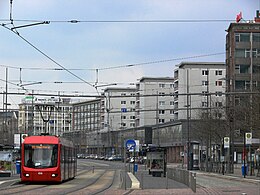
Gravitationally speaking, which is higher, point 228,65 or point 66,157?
point 228,65

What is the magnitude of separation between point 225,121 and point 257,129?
72.5ft

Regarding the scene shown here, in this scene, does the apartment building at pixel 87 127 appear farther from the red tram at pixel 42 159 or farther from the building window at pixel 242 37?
the red tram at pixel 42 159

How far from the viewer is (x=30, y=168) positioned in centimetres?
3659

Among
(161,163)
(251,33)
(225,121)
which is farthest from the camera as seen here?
(251,33)

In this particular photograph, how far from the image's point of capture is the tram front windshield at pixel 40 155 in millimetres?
36750

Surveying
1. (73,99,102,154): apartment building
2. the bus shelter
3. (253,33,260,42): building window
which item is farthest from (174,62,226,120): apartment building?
the bus shelter

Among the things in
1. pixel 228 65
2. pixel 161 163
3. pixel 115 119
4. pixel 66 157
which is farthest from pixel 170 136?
pixel 66 157

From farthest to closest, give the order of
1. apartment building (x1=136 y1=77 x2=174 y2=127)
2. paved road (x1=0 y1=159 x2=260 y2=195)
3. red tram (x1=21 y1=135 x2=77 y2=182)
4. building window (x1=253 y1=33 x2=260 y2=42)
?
1. apartment building (x1=136 y1=77 x2=174 y2=127)
2. building window (x1=253 y1=33 x2=260 y2=42)
3. red tram (x1=21 y1=135 x2=77 y2=182)
4. paved road (x1=0 y1=159 x2=260 y2=195)

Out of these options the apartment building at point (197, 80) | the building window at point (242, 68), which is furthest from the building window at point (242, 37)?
the apartment building at point (197, 80)

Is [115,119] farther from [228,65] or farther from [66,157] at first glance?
[66,157]

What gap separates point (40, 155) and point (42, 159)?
29 centimetres

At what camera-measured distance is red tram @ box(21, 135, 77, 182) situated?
36.7 m

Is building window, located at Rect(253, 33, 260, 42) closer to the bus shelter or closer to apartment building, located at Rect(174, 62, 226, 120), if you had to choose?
apartment building, located at Rect(174, 62, 226, 120)

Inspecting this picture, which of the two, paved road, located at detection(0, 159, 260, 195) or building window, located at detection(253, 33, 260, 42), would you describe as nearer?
paved road, located at detection(0, 159, 260, 195)
